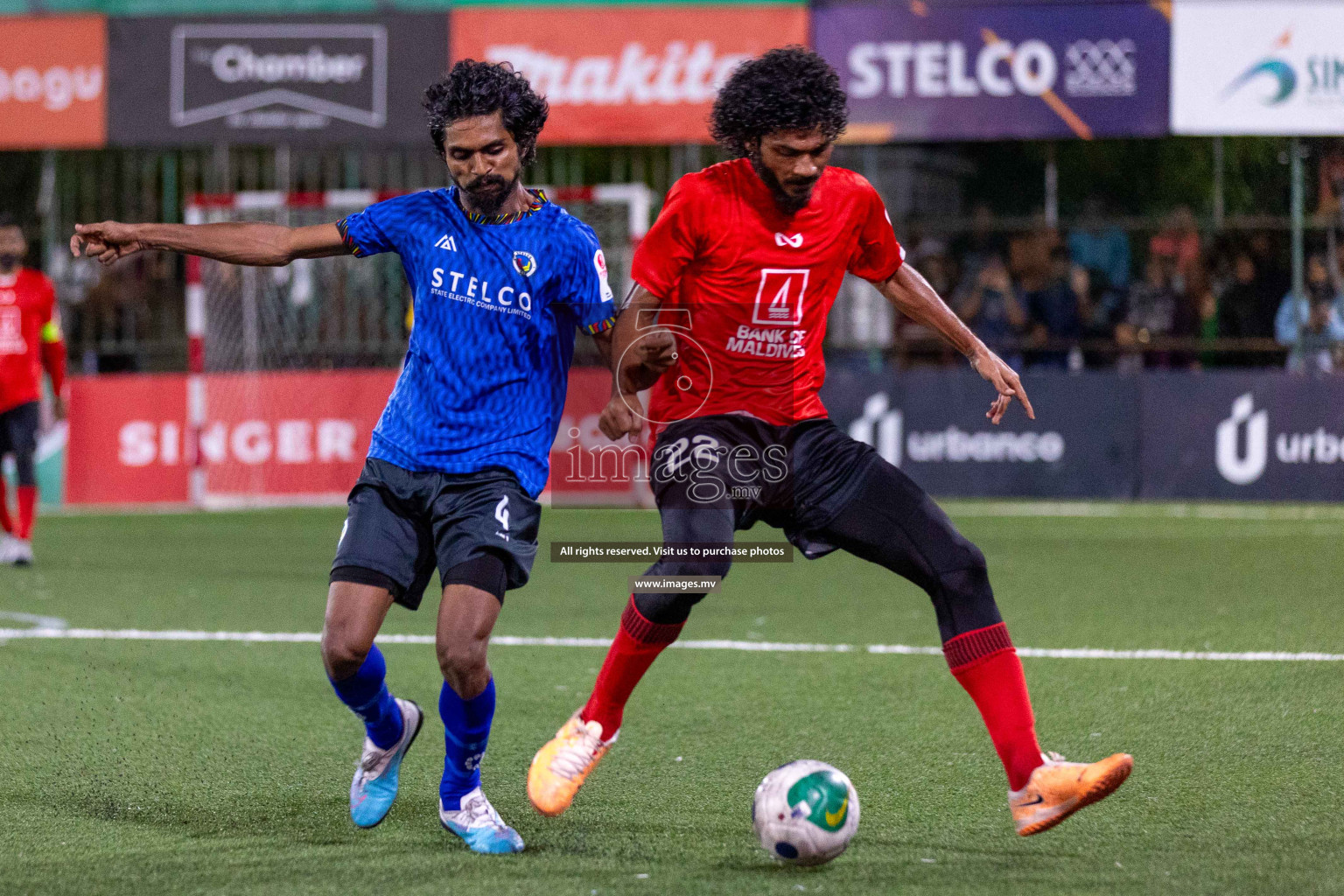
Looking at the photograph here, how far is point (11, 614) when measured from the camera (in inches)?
319

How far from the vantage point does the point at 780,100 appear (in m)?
4.32

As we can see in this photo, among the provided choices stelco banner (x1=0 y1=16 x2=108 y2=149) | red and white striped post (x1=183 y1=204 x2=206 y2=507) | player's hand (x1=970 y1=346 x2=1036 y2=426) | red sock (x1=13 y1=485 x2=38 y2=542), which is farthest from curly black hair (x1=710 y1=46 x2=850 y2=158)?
stelco banner (x1=0 y1=16 x2=108 y2=149)

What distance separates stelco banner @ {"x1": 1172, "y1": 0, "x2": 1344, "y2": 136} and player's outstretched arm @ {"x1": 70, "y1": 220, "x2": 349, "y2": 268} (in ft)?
36.5

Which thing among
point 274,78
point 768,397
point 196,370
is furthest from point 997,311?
point 768,397

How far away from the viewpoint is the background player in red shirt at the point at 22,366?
10258 mm

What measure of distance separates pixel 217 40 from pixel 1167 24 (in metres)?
8.40

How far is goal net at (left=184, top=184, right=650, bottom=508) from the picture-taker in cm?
1386

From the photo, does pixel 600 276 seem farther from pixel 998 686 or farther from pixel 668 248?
pixel 998 686

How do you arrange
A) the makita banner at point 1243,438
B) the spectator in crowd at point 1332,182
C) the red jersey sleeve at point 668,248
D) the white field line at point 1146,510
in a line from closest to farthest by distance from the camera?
the red jersey sleeve at point 668,248
the white field line at point 1146,510
the makita banner at point 1243,438
the spectator in crowd at point 1332,182

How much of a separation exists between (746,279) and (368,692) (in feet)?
5.05

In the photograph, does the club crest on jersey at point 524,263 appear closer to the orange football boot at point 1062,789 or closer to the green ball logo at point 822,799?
the green ball logo at point 822,799

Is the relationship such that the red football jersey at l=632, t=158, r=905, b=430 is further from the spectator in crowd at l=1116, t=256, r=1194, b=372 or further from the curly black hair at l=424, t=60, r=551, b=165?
the spectator in crowd at l=1116, t=256, r=1194, b=372

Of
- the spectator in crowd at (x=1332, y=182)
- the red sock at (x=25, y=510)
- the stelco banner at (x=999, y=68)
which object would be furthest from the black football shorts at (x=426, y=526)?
the spectator in crowd at (x=1332, y=182)

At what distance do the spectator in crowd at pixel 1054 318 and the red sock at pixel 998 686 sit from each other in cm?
1020
